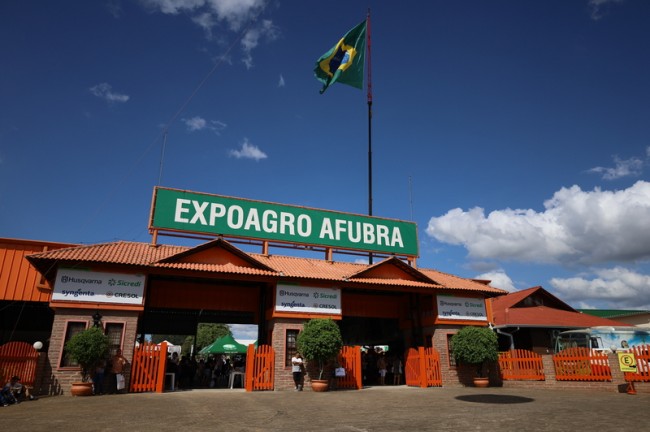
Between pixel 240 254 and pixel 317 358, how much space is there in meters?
5.26

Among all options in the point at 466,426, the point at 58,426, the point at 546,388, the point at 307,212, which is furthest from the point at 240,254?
the point at 546,388

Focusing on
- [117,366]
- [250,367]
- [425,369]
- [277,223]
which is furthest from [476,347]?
[117,366]

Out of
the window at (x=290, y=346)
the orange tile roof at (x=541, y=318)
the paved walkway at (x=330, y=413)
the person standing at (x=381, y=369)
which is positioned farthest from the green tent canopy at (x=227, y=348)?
the orange tile roof at (x=541, y=318)

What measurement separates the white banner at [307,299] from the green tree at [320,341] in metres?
1.23

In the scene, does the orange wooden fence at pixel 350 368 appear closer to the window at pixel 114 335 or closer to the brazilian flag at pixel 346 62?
the window at pixel 114 335

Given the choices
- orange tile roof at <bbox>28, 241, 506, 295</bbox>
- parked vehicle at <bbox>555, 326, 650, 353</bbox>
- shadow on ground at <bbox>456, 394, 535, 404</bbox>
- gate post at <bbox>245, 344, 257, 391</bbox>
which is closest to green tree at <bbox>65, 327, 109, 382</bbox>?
orange tile roof at <bbox>28, 241, 506, 295</bbox>

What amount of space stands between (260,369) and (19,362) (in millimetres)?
7897

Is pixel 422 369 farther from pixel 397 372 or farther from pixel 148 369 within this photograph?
pixel 148 369

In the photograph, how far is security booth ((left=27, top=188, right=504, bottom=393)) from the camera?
50.6 ft

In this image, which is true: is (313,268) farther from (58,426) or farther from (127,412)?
(58,426)

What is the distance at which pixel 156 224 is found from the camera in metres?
18.1

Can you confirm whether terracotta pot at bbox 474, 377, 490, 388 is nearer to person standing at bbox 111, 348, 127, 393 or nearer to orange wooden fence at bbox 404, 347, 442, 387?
orange wooden fence at bbox 404, 347, 442, 387

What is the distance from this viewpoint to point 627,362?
50.7 ft

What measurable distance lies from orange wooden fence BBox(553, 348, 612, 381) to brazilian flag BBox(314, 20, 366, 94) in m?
17.3
